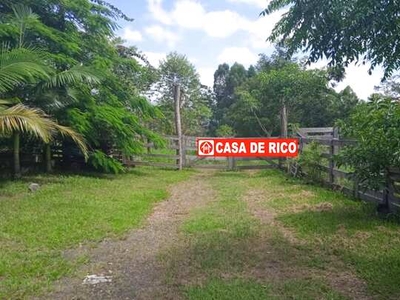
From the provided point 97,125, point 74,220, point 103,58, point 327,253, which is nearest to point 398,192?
point 327,253

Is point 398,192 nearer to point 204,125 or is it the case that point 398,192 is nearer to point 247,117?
point 247,117

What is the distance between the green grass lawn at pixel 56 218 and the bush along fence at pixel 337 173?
3621mm

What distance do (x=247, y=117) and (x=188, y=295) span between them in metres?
19.3

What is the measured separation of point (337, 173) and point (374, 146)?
2.52 metres

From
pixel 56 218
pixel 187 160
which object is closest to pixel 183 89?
pixel 187 160

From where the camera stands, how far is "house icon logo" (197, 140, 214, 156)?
13.2 metres

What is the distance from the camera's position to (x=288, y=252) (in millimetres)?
4328

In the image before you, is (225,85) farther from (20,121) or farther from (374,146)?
(374,146)

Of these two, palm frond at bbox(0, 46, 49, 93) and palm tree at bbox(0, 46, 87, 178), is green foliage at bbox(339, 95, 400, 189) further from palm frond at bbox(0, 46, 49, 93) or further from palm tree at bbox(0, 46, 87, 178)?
palm frond at bbox(0, 46, 49, 93)

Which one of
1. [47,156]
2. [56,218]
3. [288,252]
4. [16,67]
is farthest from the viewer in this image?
[47,156]

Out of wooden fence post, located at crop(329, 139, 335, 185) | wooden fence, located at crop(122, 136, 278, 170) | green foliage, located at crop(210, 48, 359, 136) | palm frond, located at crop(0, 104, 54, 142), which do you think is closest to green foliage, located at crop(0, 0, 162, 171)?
palm frond, located at crop(0, 104, 54, 142)

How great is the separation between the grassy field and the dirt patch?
188 millimetres

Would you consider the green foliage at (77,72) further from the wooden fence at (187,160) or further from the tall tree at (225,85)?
the tall tree at (225,85)

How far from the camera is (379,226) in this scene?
16.9 ft
